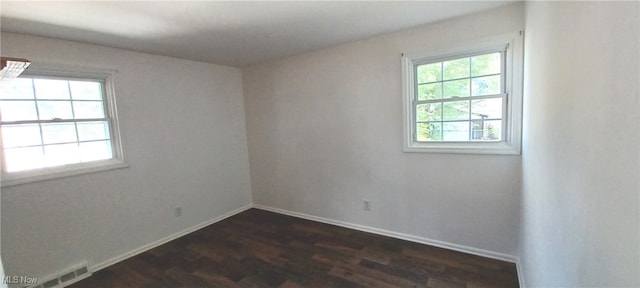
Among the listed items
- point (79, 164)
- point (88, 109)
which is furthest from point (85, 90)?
point (79, 164)

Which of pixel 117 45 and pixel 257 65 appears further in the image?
pixel 257 65

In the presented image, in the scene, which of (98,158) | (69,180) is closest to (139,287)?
(69,180)

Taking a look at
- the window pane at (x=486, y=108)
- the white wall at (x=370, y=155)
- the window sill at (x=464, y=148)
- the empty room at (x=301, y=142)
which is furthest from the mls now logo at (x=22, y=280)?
the window pane at (x=486, y=108)

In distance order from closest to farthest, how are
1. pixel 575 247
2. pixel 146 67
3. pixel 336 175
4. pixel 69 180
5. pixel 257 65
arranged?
pixel 575 247 → pixel 69 180 → pixel 146 67 → pixel 336 175 → pixel 257 65

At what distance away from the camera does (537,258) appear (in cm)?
152

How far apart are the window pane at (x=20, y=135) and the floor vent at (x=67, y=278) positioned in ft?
4.03

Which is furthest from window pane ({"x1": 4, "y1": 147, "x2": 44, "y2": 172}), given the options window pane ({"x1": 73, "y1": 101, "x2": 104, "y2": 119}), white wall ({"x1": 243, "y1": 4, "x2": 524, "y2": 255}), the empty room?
white wall ({"x1": 243, "y1": 4, "x2": 524, "y2": 255})

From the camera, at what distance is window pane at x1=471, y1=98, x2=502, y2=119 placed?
→ 2.37 m

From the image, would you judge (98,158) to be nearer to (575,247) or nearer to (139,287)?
(139,287)

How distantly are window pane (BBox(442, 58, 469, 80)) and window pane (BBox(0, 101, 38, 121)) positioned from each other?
3.83 meters

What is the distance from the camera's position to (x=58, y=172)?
2484 millimetres

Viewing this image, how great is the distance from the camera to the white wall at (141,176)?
7.70ft

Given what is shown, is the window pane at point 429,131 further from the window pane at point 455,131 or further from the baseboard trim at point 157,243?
the baseboard trim at point 157,243

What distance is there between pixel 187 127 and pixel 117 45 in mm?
1153
